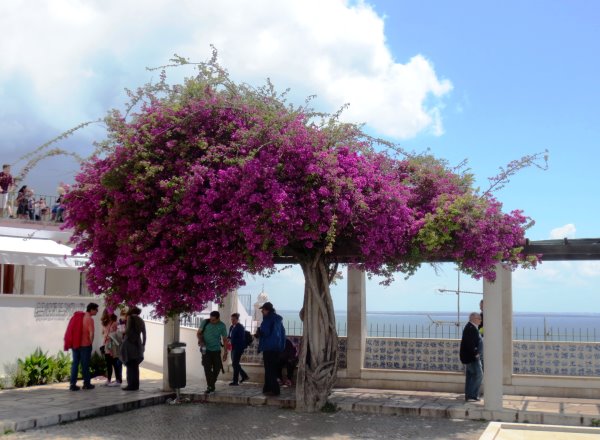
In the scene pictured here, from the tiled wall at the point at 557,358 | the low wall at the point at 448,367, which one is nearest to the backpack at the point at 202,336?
the low wall at the point at 448,367

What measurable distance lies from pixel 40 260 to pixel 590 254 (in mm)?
11654

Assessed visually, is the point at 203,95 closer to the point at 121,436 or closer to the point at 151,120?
the point at 151,120

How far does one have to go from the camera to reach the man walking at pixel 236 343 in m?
15.6

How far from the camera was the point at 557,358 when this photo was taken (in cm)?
1448

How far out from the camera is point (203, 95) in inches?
487

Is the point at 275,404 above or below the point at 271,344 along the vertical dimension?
below

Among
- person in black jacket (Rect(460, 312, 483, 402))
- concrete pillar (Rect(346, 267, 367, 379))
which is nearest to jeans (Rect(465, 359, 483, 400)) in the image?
person in black jacket (Rect(460, 312, 483, 402))

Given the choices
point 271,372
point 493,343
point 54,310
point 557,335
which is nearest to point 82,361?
point 54,310

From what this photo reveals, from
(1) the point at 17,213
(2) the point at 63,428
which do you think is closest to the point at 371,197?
(2) the point at 63,428

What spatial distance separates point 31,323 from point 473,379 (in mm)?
9765

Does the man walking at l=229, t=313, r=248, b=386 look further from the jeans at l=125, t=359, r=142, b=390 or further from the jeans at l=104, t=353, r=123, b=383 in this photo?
the jeans at l=104, t=353, r=123, b=383

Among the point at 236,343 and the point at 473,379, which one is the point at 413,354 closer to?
the point at 473,379

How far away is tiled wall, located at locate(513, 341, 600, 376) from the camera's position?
14.3 meters

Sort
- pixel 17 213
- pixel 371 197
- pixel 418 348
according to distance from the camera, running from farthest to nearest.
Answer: pixel 17 213
pixel 418 348
pixel 371 197
